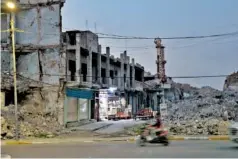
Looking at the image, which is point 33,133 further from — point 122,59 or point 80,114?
point 122,59

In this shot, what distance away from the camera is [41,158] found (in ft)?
49.5

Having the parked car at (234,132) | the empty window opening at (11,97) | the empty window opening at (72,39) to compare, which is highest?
the empty window opening at (72,39)

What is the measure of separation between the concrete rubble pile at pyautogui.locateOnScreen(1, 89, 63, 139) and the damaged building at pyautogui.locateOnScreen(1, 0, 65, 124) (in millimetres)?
781

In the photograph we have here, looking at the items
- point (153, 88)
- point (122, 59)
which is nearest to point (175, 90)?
point (153, 88)

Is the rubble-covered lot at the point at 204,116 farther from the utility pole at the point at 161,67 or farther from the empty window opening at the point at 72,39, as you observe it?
the utility pole at the point at 161,67

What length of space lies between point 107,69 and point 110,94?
3.62 metres

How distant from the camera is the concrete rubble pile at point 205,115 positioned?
3055 centimetres

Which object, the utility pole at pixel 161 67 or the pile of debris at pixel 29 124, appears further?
the utility pole at pixel 161 67

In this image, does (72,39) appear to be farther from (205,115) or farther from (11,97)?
(205,115)

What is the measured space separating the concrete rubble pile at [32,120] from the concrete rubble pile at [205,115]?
947 centimetres

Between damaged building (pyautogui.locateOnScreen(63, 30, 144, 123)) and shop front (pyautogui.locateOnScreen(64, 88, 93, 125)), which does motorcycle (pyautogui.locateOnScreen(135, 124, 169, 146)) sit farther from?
damaged building (pyautogui.locateOnScreen(63, 30, 144, 123))

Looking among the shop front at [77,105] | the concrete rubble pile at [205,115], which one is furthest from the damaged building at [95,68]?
the concrete rubble pile at [205,115]

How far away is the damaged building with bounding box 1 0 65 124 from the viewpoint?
36.2 meters

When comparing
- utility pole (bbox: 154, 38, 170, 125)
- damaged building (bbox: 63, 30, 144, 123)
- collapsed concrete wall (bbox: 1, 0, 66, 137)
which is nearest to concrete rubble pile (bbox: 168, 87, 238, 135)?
damaged building (bbox: 63, 30, 144, 123)
